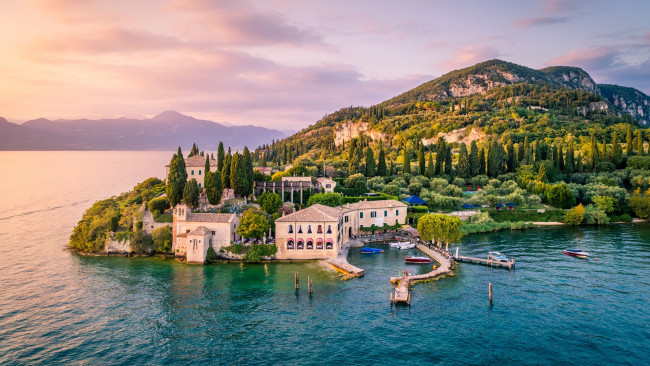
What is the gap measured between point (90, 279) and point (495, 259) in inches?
1701

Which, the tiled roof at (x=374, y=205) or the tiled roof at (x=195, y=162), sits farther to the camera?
the tiled roof at (x=195, y=162)

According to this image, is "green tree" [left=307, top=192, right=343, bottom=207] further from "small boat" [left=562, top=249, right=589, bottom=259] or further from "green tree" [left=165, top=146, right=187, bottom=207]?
"small boat" [left=562, top=249, right=589, bottom=259]

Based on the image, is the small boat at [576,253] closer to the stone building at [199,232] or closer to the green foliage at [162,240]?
the stone building at [199,232]

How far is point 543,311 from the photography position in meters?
30.7

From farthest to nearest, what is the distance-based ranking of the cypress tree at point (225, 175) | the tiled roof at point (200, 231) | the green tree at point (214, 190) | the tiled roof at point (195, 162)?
the tiled roof at point (195, 162)
the cypress tree at point (225, 175)
the green tree at point (214, 190)
the tiled roof at point (200, 231)

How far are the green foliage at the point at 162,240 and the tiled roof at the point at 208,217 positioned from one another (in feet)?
13.4

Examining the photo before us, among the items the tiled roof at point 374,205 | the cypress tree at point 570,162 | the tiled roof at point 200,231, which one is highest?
the cypress tree at point 570,162

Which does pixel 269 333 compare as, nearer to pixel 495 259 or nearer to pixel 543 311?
pixel 543 311

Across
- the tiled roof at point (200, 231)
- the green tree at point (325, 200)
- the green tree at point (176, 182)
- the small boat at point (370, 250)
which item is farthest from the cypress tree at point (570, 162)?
the green tree at point (176, 182)

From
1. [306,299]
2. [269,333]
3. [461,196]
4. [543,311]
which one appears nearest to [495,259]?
[543,311]

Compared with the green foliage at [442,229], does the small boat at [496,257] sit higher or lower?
lower

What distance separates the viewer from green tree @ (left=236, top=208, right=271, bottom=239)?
147ft

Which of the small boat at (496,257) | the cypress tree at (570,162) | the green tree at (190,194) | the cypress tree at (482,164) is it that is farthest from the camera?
the cypress tree at (482,164)

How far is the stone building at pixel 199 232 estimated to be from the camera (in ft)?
142
